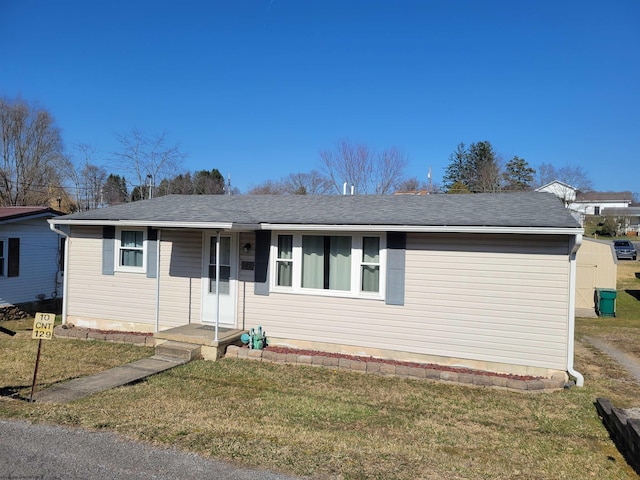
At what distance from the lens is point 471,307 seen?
798cm

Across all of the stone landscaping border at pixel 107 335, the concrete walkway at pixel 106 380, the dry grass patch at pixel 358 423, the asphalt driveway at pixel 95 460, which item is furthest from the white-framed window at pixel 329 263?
the asphalt driveway at pixel 95 460

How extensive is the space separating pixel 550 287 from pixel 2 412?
8.31 metres

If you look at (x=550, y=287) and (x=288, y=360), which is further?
(x=288, y=360)

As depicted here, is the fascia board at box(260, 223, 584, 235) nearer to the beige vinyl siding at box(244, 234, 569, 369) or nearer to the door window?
the beige vinyl siding at box(244, 234, 569, 369)

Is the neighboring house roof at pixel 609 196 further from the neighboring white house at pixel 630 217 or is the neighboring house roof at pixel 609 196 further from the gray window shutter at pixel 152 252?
the gray window shutter at pixel 152 252

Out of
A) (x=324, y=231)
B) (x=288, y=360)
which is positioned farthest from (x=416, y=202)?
(x=288, y=360)

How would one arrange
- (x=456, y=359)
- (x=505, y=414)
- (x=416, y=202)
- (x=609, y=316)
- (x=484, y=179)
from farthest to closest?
(x=484, y=179) < (x=609, y=316) < (x=416, y=202) < (x=456, y=359) < (x=505, y=414)

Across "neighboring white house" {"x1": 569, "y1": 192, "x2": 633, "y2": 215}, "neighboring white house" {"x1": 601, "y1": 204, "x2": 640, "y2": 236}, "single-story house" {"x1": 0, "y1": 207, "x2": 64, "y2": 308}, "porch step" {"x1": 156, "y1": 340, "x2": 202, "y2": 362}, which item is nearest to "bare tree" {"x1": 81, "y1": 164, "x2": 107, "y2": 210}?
"single-story house" {"x1": 0, "y1": 207, "x2": 64, "y2": 308}

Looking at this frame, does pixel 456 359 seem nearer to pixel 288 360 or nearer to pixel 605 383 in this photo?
pixel 605 383

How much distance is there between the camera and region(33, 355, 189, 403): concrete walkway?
6203 millimetres

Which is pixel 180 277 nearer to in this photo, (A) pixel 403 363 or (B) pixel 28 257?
(A) pixel 403 363

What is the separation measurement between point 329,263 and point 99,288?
6.01 metres

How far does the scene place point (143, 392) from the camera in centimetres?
650

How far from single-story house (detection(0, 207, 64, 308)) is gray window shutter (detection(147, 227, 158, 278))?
5.70 m
